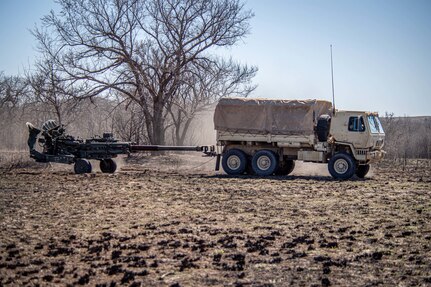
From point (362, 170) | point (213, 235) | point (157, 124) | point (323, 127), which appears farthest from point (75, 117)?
point (213, 235)

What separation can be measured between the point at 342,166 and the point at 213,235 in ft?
41.3

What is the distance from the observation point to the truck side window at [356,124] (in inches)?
853

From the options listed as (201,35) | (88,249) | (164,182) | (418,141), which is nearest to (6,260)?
(88,249)

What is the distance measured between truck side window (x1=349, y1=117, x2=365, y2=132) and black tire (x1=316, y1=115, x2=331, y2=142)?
812 millimetres

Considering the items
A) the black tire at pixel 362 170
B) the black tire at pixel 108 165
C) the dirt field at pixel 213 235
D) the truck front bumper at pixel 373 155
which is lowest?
the dirt field at pixel 213 235

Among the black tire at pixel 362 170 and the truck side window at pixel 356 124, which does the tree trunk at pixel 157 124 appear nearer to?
the black tire at pixel 362 170

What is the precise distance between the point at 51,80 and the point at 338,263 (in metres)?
23.3

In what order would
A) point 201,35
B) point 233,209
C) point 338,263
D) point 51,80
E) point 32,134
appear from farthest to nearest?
point 201,35
point 51,80
point 32,134
point 233,209
point 338,263

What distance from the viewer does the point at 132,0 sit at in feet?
99.9

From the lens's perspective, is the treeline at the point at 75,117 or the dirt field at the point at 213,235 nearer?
the dirt field at the point at 213,235

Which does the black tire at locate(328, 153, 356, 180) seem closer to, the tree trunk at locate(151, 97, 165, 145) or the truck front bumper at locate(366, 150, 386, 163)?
the truck front bumper at locate(366, 150, 386, 163)

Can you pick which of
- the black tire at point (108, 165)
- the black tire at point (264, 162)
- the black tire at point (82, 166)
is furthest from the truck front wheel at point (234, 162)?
the black tire at point (82, 166)

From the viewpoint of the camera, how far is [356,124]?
21.7 m

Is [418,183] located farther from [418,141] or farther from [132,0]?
[418,141]
